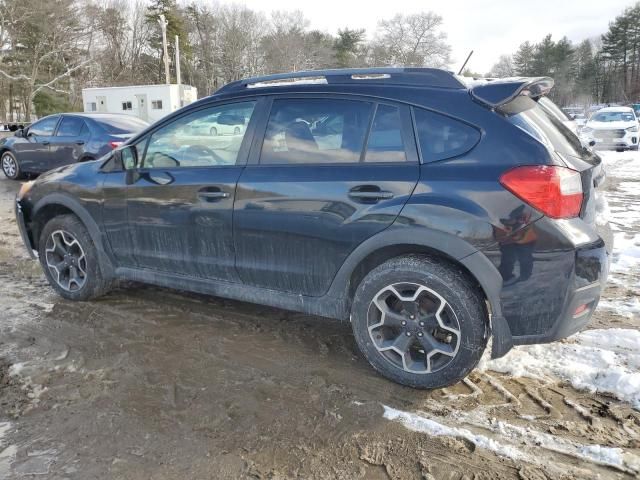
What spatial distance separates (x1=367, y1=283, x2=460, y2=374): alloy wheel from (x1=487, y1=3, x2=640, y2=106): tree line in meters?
69.4

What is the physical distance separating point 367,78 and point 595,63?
252 feet

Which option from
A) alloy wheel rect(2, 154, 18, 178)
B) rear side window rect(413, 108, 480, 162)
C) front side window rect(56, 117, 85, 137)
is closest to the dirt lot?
rear side window rect(413, 108, 480, 162)

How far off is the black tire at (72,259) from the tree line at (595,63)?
69021 millimetres

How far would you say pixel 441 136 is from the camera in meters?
2.85

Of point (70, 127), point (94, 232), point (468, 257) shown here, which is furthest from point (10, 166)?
point (468, 257)

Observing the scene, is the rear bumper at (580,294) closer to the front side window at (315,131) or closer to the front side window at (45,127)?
the front side window at (315,131)

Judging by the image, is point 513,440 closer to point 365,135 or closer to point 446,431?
point 446,431

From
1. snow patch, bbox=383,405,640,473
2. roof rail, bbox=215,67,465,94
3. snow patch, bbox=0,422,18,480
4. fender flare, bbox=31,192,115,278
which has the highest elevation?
roof rail, bbox=215,67,465,94

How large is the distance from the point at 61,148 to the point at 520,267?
10222 mm

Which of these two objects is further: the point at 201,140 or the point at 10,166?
the point at 10,166

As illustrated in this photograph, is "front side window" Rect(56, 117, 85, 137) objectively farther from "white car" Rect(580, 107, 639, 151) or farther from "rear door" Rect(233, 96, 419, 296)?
"white car" Rect(580, 107, 639, 151)

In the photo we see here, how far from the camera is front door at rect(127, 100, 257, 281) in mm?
3480

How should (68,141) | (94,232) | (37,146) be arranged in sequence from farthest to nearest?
(37,146)
(68,141)
(94,232)

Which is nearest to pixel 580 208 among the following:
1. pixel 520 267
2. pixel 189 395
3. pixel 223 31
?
→ pixel 520 267
